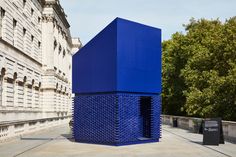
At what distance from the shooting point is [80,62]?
23.0 m

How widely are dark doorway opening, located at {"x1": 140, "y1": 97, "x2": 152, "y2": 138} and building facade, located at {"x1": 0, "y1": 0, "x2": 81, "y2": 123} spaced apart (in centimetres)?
1447

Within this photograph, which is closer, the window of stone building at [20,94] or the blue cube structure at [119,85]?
the blue cube structure at [119,85]

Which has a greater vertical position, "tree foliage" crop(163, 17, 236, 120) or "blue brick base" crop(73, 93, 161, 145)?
"tree foliage" crop(163, 17, 236, 120)

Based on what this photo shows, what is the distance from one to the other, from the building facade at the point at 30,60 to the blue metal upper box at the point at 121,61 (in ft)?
42.4

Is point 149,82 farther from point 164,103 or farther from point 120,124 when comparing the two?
point 164,103

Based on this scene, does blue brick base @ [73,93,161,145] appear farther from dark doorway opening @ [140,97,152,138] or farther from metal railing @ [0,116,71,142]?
metal railing @ [0,116,71,142]

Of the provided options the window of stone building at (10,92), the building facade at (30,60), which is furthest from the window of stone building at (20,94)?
the window of stone building at (10,92)

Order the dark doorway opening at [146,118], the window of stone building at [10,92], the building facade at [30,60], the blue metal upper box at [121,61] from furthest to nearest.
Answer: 1. the window of stone building at [10,92]
2. the building facade at [30,60]
3. the dark doorway opening at [146,118]
4. the blue metal upper box at [121,61]

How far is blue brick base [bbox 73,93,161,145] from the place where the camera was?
20.8 meters

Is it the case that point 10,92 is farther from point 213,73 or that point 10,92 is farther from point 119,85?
point 119,85

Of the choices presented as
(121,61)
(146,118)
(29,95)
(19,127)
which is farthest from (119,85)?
(29,95)

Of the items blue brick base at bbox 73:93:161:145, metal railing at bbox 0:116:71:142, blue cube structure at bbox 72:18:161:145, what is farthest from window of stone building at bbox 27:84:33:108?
blue brick base at bbox 73:93:161:145

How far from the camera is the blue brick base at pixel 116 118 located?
20750 mm

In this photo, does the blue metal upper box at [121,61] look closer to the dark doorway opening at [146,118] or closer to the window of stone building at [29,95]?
the dark doorway opening at [146,118]
